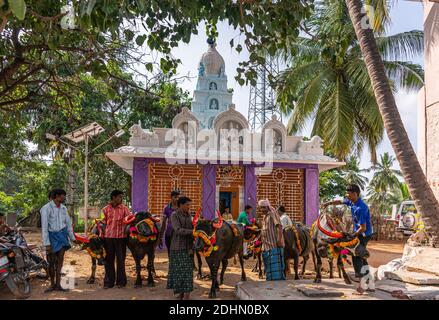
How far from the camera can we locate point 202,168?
48.7 feet

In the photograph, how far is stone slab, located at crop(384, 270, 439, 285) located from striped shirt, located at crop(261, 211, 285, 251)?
2065mm

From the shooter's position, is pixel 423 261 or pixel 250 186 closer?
pixel 423 261

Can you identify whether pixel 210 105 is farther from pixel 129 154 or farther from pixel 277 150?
pixel 129 154

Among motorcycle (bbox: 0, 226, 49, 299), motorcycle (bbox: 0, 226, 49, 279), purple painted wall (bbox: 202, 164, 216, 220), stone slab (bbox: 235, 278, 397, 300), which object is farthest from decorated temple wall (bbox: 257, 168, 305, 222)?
motorcycle (bbox: 0, 226, 49, 299)

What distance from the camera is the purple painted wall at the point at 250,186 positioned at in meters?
15.0

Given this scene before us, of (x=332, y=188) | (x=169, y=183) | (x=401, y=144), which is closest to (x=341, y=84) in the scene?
(x=169, y=183)

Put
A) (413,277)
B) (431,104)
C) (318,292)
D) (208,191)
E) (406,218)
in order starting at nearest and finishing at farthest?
(318,292) < (413,277) < (431,104) < (208,191) < (406,218)

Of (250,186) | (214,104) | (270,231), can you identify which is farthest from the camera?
(214,104)

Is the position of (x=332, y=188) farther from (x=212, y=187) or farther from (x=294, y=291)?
(x=294, y=291)

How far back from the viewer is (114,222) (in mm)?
7746

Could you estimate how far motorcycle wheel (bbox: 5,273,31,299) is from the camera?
6.45m

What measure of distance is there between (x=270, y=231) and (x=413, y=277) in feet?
8.12
